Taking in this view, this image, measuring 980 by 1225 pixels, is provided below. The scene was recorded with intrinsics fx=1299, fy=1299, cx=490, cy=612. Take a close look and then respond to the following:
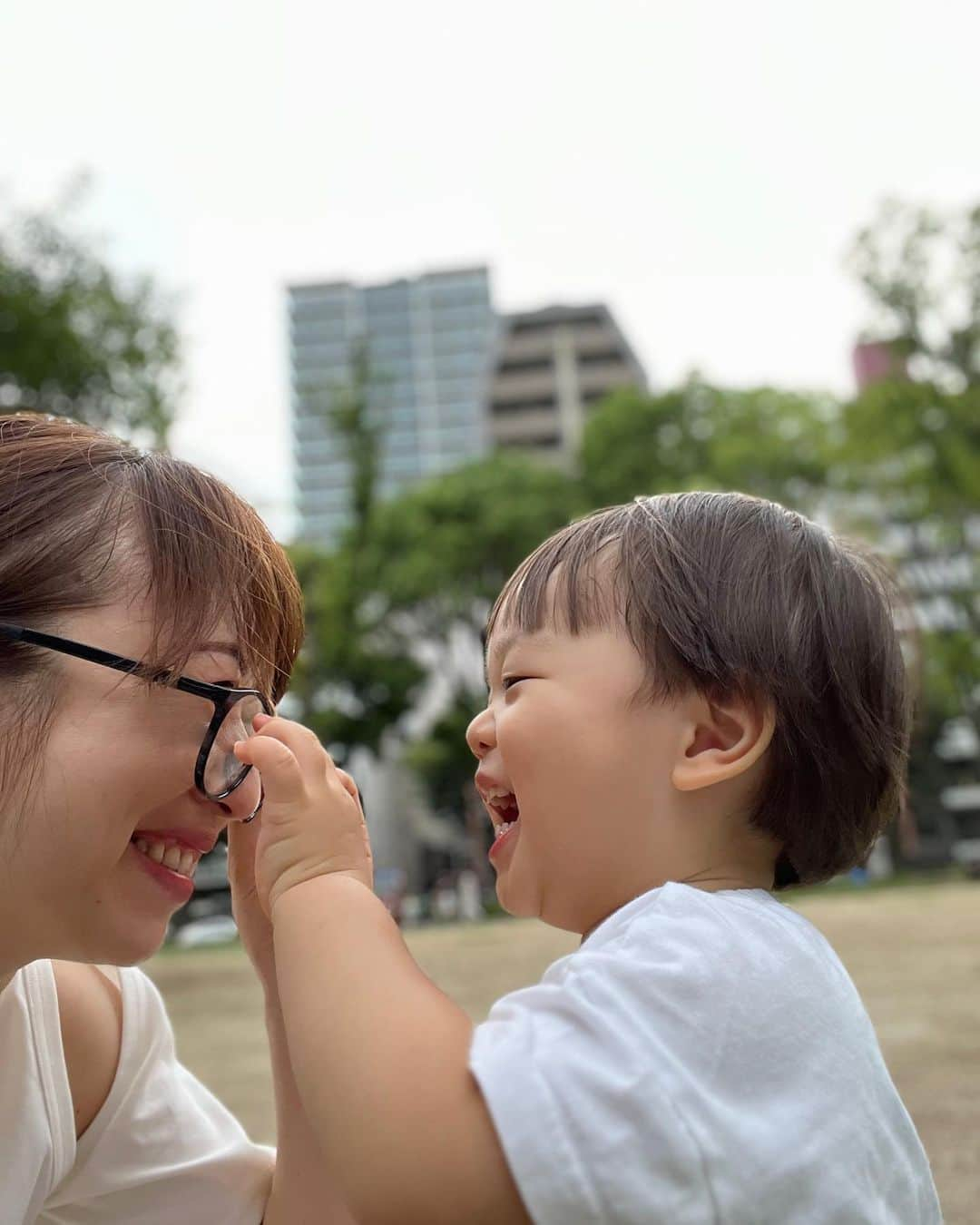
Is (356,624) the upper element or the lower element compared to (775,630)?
lower

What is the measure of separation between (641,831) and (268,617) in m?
0.60

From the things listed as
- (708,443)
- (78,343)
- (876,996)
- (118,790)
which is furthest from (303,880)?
(708,443)

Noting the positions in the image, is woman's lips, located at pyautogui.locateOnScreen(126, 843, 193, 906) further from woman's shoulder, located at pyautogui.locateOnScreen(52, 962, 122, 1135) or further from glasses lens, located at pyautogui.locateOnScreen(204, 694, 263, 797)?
woman's shoulder, located at pyautogui.locateOnScreen(52, 962, 122, 1135)

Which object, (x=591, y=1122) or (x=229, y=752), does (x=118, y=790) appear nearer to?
(x=229, y=752)

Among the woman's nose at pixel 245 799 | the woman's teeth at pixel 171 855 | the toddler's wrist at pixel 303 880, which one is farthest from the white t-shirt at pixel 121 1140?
the toddler's wrist at pixel 303 880

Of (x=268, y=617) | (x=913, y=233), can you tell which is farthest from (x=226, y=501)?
(x=913, y=233)

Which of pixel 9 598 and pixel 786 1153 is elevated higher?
pixel 9 598

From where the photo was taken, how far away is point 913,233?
67.0ft

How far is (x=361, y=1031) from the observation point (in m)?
1.25

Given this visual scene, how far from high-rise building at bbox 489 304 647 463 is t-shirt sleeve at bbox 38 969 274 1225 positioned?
190ft

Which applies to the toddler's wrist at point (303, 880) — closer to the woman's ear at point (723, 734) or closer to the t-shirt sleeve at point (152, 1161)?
the woman's ear at point (723, 734)

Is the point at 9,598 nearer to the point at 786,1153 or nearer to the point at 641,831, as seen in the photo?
the point at 641,831

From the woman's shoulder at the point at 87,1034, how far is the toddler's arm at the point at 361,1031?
0.53 metres

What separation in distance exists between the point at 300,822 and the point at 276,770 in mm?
65
